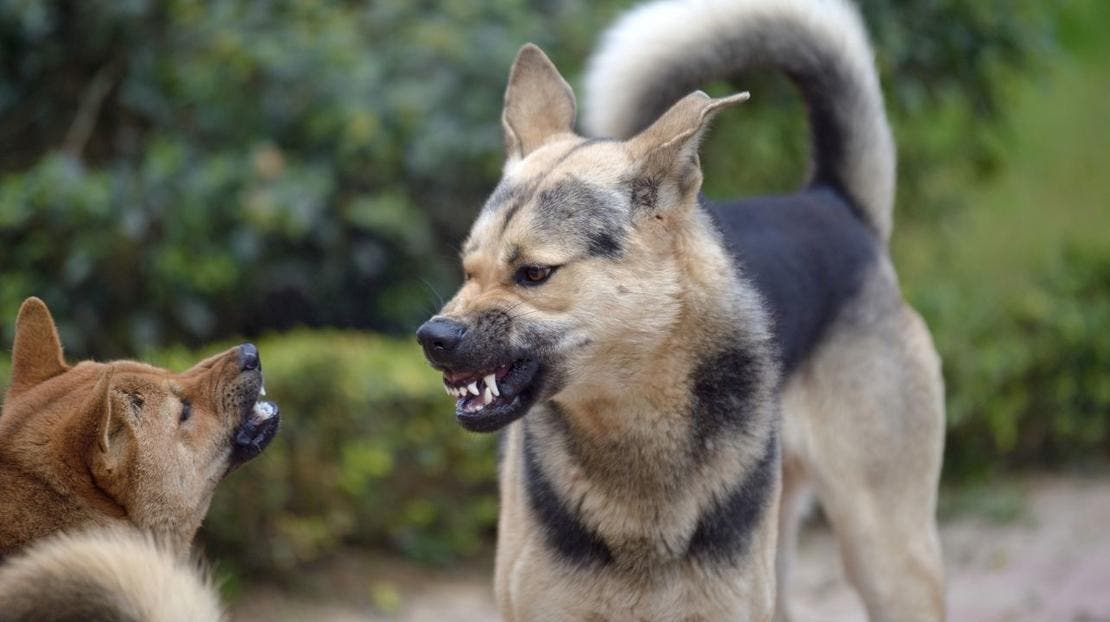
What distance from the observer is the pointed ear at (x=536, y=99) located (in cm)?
436

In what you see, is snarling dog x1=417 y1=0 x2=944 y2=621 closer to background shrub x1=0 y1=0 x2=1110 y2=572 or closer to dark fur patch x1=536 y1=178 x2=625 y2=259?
dark fur patch x1=536 y1=178 x2=625 y2=259

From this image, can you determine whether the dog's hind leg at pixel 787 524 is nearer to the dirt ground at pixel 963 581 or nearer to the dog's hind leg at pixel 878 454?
the dog's hind leg at pixel 878 454

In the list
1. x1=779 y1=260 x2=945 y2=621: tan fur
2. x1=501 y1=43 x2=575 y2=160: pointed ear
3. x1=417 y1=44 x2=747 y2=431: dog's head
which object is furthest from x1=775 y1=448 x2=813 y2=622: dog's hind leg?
x1=501 y1=43 x2=575 y2=160: pointed ear

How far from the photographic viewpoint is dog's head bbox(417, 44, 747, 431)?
3.60m

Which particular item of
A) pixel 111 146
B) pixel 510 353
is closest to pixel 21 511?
pixel 510 353

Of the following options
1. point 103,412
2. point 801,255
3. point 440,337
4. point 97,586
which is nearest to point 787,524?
point 801,255

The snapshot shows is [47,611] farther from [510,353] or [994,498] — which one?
[994,498]

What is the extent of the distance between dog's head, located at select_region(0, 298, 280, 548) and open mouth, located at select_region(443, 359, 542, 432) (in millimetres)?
692

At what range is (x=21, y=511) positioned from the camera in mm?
3559

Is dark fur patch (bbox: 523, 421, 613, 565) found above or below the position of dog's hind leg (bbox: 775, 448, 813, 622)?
above

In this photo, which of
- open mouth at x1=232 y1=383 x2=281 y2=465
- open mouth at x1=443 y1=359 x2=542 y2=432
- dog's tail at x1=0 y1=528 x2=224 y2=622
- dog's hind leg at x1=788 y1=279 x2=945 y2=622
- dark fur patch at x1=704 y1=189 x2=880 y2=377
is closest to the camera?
dog's tail at x1=0 y1=528 x2=224 y2=622

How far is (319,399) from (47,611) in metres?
2.82

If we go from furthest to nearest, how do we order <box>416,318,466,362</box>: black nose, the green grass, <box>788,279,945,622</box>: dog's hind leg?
the green grass < <box>788,279,945,622</box>: dog's hind leg < <box>416,318,466,362</box>: black nose

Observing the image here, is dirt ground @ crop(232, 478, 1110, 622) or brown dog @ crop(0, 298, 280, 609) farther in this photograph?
dirt ground @ crop(232, 478, 1110, 622)
